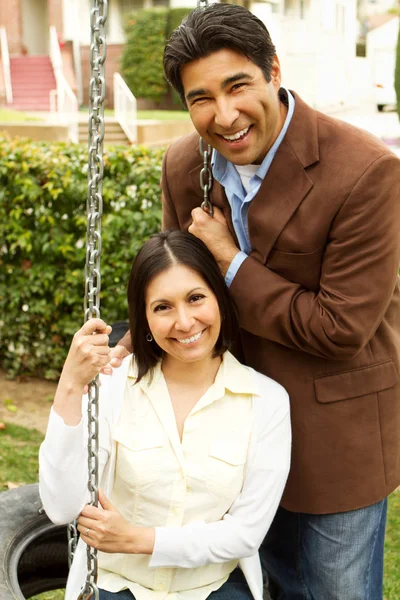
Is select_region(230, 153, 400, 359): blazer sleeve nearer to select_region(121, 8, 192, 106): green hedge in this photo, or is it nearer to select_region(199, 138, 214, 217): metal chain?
select_region(199, 138, 214, 217): metal chain

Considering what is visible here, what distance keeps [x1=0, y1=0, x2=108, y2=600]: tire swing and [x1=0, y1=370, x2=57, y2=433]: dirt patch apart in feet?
8.24

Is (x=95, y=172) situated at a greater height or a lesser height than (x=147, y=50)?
greater

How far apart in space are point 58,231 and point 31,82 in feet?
70.1

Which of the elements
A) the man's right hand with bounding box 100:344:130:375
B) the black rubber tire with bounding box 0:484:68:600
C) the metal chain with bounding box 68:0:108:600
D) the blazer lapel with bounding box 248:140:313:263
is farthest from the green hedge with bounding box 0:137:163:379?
the metal chain with bounding box 68:0:108:600

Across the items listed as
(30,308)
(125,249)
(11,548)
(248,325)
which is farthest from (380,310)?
(30,308)

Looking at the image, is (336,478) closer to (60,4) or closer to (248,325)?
(248,325)

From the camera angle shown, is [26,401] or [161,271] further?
[26,401]

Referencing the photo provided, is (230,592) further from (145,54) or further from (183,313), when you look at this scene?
(145,54)

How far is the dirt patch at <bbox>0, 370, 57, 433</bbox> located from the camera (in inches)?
222

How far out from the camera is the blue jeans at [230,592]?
2299 millimetres

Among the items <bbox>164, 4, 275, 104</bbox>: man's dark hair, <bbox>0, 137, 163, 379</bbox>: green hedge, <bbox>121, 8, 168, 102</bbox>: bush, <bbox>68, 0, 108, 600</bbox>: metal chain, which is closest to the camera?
<bbox>68, 0, 108, 600</bbox>: metal chain

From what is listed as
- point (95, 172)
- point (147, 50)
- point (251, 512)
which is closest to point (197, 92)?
point (95, 172)

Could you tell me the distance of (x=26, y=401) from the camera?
5973mm

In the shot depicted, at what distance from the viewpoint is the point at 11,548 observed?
→ 2689mm
